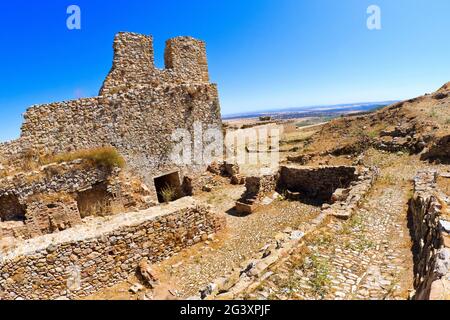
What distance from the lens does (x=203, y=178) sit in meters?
15.6

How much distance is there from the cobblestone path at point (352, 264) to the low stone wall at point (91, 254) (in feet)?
13.6

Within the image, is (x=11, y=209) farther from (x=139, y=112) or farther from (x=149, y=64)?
(x=149, y=64)

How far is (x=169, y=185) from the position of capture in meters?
15.6

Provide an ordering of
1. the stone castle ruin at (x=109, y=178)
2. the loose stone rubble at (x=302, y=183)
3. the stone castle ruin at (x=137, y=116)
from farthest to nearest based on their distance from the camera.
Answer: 1. the loose stone rubble at (x=302, y=183)
2. the stone castle ruin at (x=137, y=116)
3. the stone castle ruin at (x=109, y=178)

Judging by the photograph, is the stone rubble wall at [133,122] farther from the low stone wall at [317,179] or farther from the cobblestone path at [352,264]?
the cobblestone path at [352,264]

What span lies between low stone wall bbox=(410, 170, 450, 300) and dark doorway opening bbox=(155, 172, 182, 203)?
10741 millimetres

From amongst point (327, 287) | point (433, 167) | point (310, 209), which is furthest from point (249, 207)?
point (433, 167)

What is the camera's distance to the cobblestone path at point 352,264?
4.61m

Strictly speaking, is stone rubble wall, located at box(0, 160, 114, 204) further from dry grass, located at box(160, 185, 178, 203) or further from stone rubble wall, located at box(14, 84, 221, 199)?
dry grass, located at box(160, 185, 178, 203)

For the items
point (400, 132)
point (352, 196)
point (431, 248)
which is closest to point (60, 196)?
point (352, 196)

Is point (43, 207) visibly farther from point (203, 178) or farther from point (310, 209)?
point (310, 209)

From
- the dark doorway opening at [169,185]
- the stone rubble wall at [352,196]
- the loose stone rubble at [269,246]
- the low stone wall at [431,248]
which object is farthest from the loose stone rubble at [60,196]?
the low stone wall at [431,248]

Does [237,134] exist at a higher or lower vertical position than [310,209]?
higher

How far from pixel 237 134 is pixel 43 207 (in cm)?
2208
